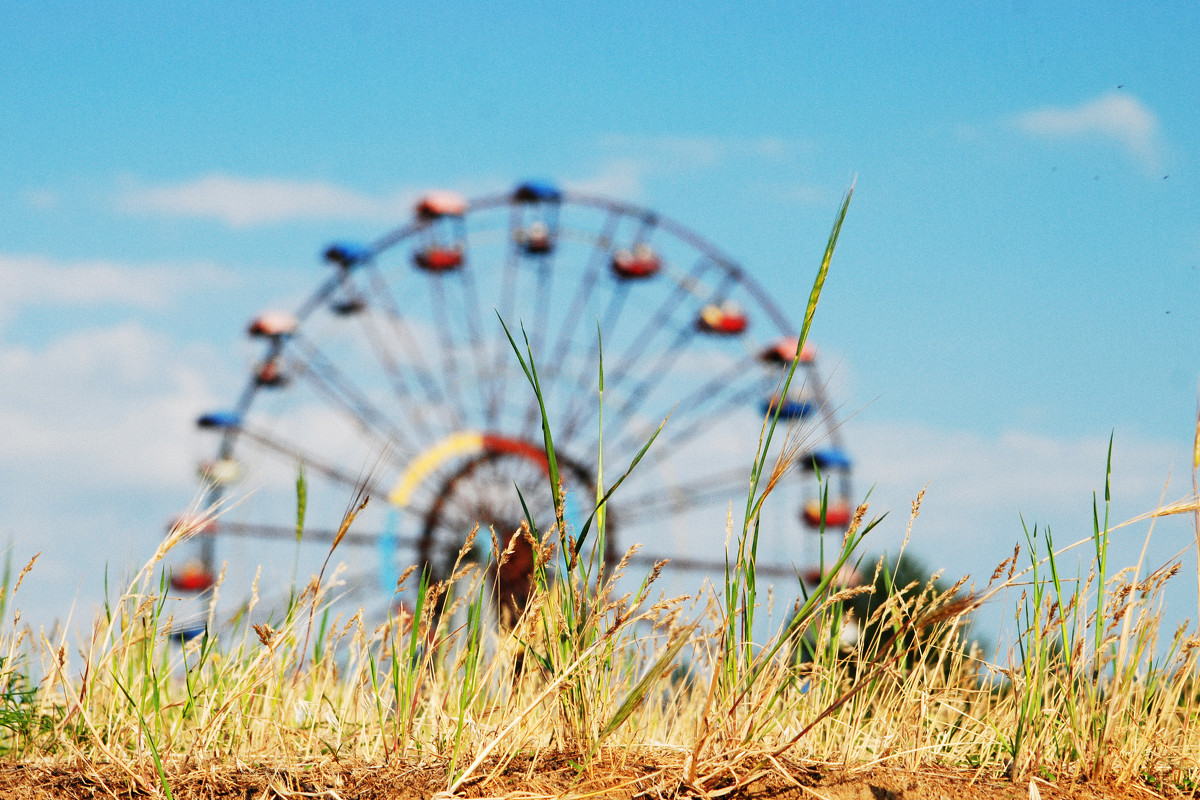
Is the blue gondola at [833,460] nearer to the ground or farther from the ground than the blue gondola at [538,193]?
nearer to the ground

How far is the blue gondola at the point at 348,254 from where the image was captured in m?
13.5

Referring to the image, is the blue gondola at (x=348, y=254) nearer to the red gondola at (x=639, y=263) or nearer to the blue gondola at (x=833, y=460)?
the red gondola at (x=639, y=263)

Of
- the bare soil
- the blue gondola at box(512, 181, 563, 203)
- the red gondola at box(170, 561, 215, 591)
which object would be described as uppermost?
the blue gondola at box(512, 181, 563, 203)

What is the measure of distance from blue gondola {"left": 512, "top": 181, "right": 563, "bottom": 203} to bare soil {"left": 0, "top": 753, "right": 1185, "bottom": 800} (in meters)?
11.6

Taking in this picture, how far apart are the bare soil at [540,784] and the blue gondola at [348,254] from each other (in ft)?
38.2

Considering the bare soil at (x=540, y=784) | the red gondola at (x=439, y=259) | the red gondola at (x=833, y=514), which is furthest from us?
the red gondola at (x=439, y=259)

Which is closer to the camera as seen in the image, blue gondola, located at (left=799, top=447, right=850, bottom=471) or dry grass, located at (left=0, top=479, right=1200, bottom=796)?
dry grass, located at (left=0, top=479, right=1200, bottom=796)

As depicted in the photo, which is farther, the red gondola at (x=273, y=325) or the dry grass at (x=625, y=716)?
the red gondola at (x=273, y=325)

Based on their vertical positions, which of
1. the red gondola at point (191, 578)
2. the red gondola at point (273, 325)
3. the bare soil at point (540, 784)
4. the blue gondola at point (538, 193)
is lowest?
the red gondola at point (191, 578)

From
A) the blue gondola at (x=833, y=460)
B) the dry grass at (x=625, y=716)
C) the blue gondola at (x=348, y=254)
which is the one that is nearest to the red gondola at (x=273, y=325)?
the blue gondola at (x=348, y=254)

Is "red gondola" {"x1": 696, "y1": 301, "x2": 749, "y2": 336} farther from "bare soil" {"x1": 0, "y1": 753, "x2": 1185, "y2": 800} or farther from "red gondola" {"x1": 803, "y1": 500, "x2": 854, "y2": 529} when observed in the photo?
"bare soil" {"x1": 0, "y1": 753, "x2": 1185, "y2": 800}

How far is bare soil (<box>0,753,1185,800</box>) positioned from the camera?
6.26ft

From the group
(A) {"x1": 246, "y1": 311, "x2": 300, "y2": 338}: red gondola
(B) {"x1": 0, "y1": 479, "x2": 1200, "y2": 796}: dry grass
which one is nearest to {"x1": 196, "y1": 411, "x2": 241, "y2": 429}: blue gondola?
(A) {"x1": 246, "y1": 311, "x2": 300, "y2": 338}: red gondola

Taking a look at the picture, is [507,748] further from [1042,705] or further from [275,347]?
[275,347]
